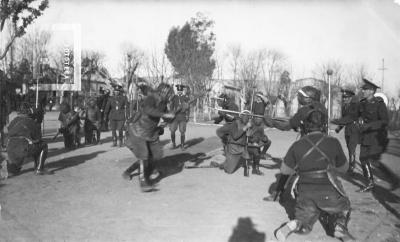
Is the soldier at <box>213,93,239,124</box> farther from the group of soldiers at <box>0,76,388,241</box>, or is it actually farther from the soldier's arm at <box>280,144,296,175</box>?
the soldier's arm at <box>280,144,296,175</box>

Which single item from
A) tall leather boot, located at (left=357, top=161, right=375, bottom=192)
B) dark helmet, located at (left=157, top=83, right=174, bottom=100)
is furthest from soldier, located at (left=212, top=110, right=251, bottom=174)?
tall leather boot, located at (left=357, top=161, right=375, bottom=192)

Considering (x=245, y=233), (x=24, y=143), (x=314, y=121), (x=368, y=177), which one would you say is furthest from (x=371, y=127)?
(x=24, y=143)

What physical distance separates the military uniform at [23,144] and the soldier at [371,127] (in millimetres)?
6022

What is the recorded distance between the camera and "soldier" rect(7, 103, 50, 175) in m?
7.80

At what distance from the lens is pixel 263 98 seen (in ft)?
34.2

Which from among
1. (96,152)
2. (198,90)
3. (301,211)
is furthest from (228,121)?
(198,90)

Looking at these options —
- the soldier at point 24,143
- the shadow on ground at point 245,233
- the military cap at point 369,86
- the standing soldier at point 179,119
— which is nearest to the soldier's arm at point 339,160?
the shadow on ground at point 245,233

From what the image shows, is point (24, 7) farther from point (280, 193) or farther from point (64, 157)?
point (280, 193)

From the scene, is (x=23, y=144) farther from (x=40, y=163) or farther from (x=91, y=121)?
(x=91, y=121)

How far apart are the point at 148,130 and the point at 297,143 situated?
10.4 ft

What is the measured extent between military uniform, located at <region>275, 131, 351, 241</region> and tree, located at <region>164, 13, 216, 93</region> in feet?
80.4

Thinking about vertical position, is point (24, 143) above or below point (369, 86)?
below

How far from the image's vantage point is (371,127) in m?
Answer: 7.33

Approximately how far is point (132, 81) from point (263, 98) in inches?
990
